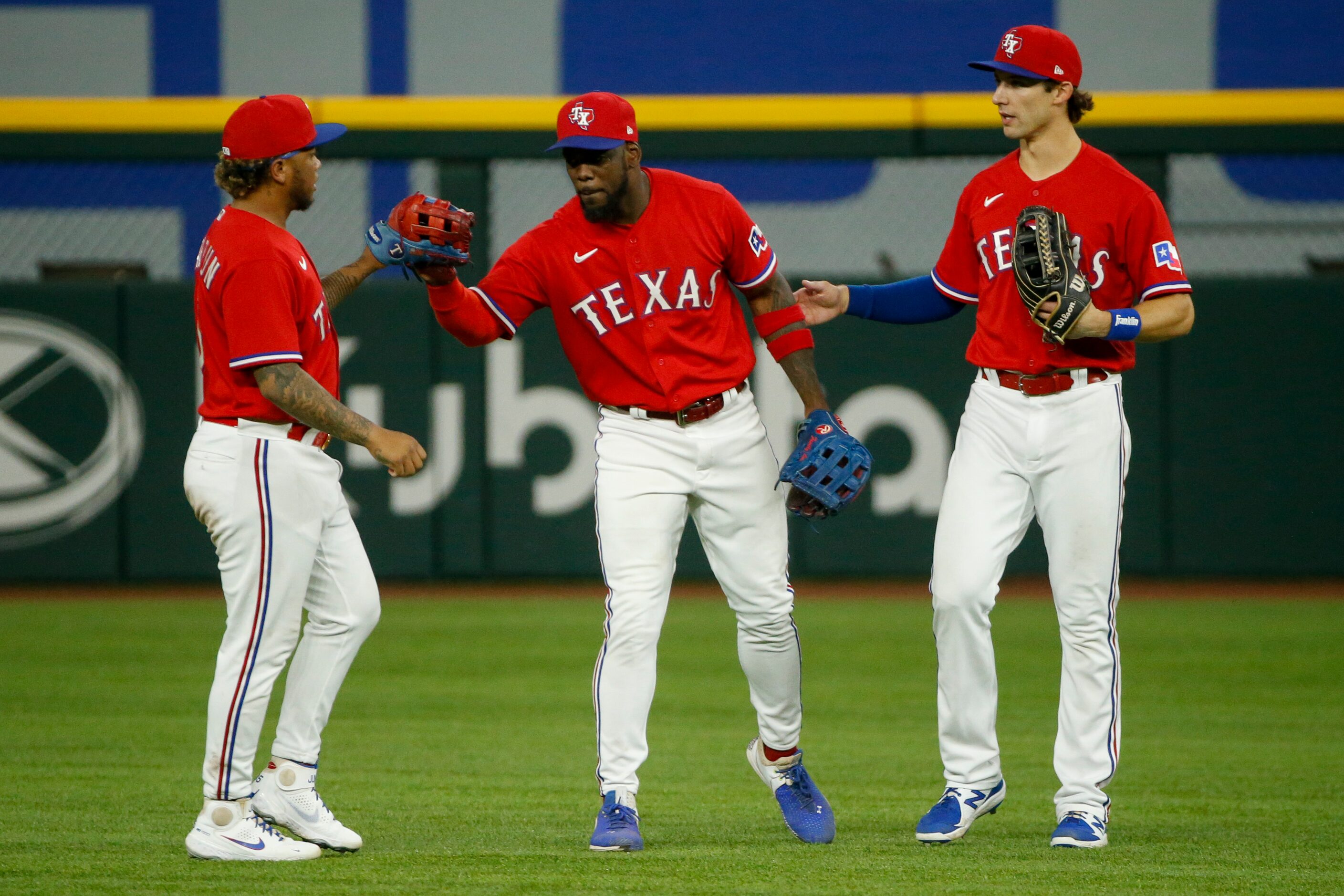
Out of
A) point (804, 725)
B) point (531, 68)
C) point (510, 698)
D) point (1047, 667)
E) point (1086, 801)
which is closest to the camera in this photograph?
point (1086, 801)

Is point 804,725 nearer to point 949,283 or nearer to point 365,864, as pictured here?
point 949,283

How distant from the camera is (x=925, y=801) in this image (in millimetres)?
4727

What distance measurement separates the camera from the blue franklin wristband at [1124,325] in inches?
156

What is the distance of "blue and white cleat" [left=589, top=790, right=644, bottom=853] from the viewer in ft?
12.9

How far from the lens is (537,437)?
9.86 metres

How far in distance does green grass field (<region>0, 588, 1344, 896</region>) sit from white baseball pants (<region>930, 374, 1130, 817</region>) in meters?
0.23

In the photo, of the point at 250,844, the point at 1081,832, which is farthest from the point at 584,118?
the point at 1081,832

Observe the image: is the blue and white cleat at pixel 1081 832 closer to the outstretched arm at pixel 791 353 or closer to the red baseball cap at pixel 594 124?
the outstretched arm at pixel 791 353

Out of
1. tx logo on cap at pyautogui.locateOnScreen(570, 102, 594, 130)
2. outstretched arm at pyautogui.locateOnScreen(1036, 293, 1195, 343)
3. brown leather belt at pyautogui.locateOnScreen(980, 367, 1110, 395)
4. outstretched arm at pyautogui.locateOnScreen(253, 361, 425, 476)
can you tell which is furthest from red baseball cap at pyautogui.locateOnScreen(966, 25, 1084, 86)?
outstretched arm at pyautogui.locateOnScreen(253, 361, 425, 476)

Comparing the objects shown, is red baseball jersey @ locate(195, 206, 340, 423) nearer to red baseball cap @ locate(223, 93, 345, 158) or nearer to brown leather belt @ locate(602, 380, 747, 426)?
red baseball cap @ locate(223, 93, 345, 158)

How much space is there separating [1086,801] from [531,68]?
10.7 metres

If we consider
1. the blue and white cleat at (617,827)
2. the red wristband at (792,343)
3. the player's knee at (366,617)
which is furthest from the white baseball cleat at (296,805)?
the red wristband at (792,343)

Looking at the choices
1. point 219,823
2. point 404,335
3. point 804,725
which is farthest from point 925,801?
point 404,335

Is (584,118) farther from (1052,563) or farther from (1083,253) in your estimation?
(1052,563)
